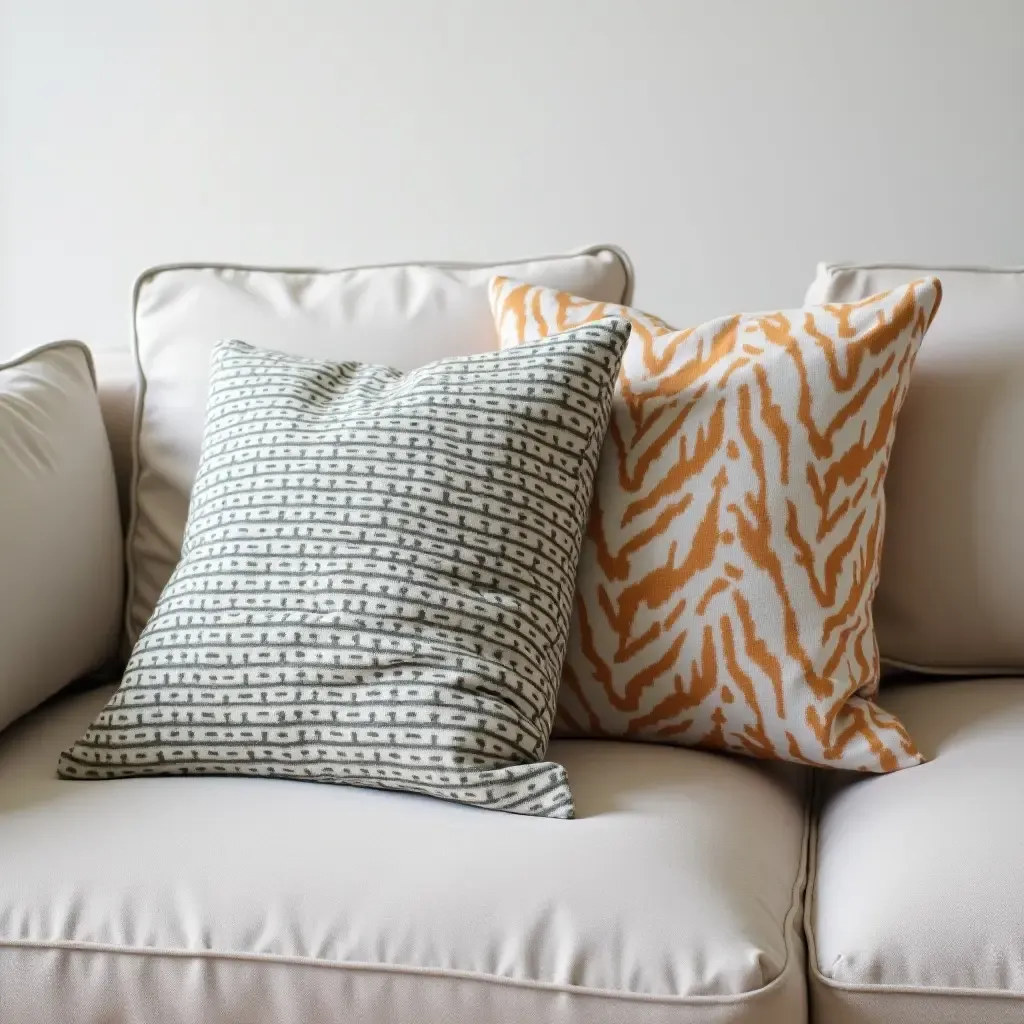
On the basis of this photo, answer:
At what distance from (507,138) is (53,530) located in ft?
3.21

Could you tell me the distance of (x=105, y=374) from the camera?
1.53 metres

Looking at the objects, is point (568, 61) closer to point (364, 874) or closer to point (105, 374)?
point (105, 374)

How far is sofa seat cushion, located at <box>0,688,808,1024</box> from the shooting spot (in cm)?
81

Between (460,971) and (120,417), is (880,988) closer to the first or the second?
(460,971)

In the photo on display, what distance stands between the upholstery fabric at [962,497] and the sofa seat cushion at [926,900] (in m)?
0.23

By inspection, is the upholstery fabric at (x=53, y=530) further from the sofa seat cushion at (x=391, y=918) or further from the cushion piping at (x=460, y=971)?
the cushion piping at (x=460, y=971)

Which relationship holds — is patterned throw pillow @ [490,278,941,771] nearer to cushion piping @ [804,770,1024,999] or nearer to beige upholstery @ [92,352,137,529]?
cushion piping @ [804,770,1024,999]

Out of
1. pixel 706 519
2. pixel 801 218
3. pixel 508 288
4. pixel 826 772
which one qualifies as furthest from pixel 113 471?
pixel 801 218

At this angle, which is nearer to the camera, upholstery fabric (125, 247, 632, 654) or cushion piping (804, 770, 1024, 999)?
cushion piping (804, 770, 1024, 999)

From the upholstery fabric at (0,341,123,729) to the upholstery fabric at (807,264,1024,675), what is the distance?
836mm

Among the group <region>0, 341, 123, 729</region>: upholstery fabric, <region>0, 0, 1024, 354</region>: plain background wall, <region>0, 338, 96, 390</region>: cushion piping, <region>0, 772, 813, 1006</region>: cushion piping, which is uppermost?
<region>0, 0, 1024, 354</region>: plain background wall

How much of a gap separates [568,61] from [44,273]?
94 cm

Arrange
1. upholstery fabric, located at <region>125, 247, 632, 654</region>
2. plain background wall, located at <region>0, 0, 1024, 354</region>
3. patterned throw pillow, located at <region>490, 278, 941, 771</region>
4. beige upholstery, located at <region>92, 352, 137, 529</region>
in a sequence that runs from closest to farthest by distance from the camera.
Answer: patterned throw pillow, located at <region>490, 278, 941, 771</region> < upholstery fabric, located at <region>125, 247, 632, 654</region> < beige upholstery, located at <region>92, 352, 137, 529</region> < plain background wall, located at <region>0, 0, 1024, 354</region>

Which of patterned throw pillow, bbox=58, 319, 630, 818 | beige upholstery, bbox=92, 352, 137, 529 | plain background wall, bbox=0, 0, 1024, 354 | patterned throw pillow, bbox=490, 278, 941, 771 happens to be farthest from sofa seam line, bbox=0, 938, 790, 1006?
plain background wall, bbox=0, 0, 1024, 354
